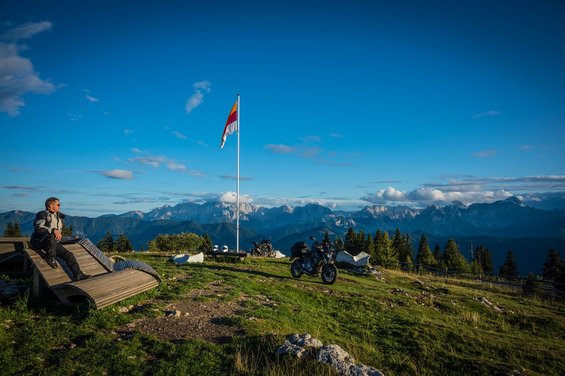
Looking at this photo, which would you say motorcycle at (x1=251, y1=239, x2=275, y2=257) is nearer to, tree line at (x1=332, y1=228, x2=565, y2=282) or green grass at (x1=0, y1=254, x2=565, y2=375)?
green grass at (x1=0, y1=254, x2=565, y2=375)

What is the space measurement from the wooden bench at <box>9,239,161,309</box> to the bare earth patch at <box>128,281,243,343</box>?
3.35 ft

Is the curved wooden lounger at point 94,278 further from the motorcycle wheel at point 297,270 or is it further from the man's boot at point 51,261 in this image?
the motorcycle wheel at point 297,270

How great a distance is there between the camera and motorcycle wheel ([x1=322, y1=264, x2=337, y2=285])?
53.3 feet

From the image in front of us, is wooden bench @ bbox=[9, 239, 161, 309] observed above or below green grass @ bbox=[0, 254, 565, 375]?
above

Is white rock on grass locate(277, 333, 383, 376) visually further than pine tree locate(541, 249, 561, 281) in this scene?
No

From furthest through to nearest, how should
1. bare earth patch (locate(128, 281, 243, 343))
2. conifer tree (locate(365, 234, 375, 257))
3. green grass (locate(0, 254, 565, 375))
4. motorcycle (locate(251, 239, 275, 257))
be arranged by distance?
conifer tree (locate(365, 234, 375, 257)) → motorcycle (locate(251, 239, 275, 257)) → bare earth patch (locate(128, 281, 243, 343)) → green grass (locate(0, 254, 565, 375))

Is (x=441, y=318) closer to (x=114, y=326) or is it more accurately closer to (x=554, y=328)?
(x=554, y=328)

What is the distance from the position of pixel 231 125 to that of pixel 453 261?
73849 millimetres

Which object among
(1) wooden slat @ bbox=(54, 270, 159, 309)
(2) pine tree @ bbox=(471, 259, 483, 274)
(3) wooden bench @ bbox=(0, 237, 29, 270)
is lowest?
(2) pine tree @ bbox=(471, 259, 483, 274)

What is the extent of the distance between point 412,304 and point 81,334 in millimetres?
12600

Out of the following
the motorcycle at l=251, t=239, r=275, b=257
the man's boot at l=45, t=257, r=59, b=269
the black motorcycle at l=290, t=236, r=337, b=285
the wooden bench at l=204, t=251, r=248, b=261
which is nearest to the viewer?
the man's boot at l=45, t=257, r=59, b=269

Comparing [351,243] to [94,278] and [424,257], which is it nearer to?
[424,257]

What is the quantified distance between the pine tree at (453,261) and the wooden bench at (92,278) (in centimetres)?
8134

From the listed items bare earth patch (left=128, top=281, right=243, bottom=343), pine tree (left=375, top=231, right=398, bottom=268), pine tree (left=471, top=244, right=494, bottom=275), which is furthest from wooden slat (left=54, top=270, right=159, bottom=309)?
pine tree (left=471, top=244, right=494, bottom=275)
